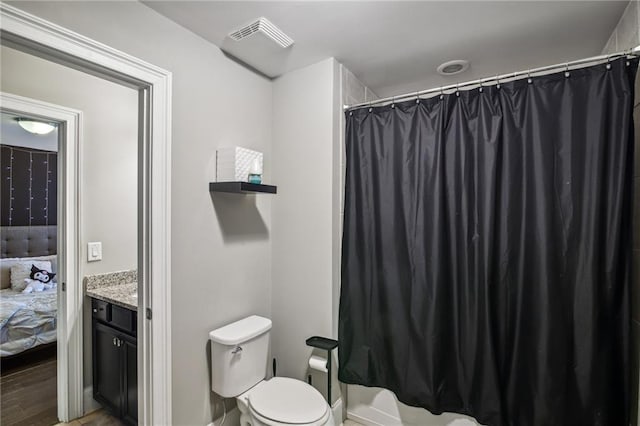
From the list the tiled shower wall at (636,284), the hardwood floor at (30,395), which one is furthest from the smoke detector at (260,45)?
the hardwood floor at (30,395)

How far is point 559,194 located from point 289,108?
5.41ft

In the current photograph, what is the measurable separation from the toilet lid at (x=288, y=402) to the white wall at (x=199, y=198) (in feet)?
1.21

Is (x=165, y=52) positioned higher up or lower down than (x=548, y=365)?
higher up

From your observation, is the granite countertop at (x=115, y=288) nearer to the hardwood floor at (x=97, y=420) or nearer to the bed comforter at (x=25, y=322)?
the hardwood floor at (x=97, y=420)

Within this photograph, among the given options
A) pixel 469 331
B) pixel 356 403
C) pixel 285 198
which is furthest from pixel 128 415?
pixel 469 331

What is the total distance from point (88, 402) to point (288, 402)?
5.31ft

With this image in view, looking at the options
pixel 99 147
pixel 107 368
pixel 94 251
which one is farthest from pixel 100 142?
pixel 107 368

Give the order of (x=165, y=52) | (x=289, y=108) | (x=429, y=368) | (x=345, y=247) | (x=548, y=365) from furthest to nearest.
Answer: (x=289, y=108), (x=345, y=247), (x=429, y=368), (x=165, y=52), (x=548, y=365)

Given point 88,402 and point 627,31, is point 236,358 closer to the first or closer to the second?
point 88,402

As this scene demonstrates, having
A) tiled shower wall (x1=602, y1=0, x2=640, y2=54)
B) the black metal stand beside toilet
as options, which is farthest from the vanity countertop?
tiled shower wall (x1=602, y1=0, x2=640, y2=54)

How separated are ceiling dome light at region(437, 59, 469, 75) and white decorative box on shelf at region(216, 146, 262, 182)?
1422 millimetres

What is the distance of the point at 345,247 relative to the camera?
6.39ft

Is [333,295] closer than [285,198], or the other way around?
[333,295]

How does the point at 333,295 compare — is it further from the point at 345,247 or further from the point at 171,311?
the point at 171,311
